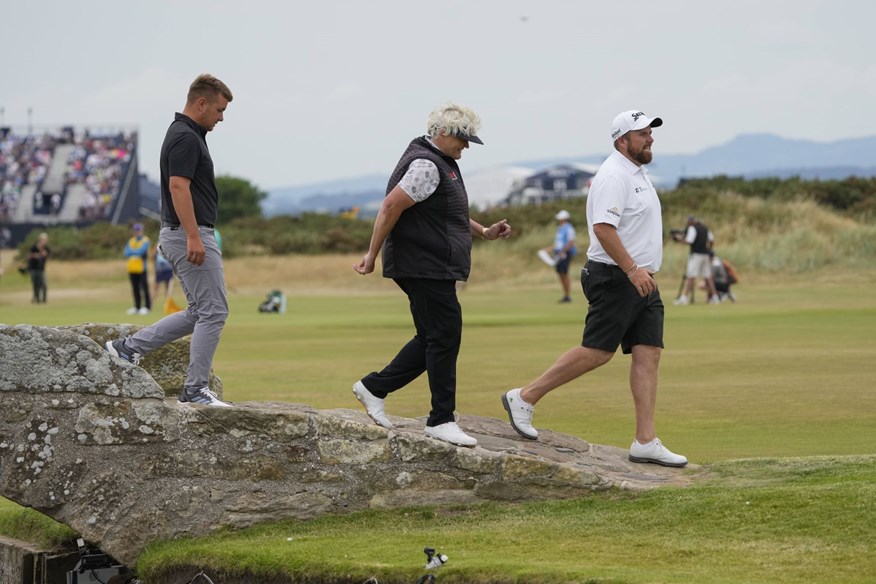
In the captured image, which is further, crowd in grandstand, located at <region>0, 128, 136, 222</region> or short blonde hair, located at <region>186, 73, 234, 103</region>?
crowd in grandstand, located at <region>0, 128, 136, 222</region>

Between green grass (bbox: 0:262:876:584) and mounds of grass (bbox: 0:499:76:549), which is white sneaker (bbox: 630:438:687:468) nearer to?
green grass (bbox: 0:262:876:584)

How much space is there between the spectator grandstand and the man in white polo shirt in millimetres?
106478

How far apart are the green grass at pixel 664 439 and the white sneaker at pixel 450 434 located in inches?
17.9

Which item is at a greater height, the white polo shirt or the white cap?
the white cap

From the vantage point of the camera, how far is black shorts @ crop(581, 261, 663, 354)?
9.75 meters

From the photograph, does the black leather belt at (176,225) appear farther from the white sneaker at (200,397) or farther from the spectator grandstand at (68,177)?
→ the spectator grandstand at (68,177)

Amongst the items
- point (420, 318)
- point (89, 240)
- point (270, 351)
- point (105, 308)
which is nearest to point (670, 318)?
point (270, 351)

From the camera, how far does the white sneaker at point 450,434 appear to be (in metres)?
9.08

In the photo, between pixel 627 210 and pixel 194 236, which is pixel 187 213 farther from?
pixel 627 210

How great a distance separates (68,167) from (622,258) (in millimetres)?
114358

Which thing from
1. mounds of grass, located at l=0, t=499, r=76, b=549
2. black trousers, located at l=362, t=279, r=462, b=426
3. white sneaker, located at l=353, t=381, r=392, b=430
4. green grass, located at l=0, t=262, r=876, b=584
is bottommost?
mounds of grass, located at l=0, t=499, r=76, b=549

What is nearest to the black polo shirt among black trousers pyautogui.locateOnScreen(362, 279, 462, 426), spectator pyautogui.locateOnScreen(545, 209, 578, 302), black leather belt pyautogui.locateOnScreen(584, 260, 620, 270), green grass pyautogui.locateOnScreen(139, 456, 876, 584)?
black trousers pyautogui.locateOnScreen(362, 279, 462, 426)

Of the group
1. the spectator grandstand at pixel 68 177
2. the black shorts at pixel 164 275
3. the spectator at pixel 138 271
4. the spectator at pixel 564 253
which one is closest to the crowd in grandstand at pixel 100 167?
the spectator grandstand at pixel 68 177

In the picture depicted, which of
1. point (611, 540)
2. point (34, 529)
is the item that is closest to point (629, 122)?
point (611, 540)
